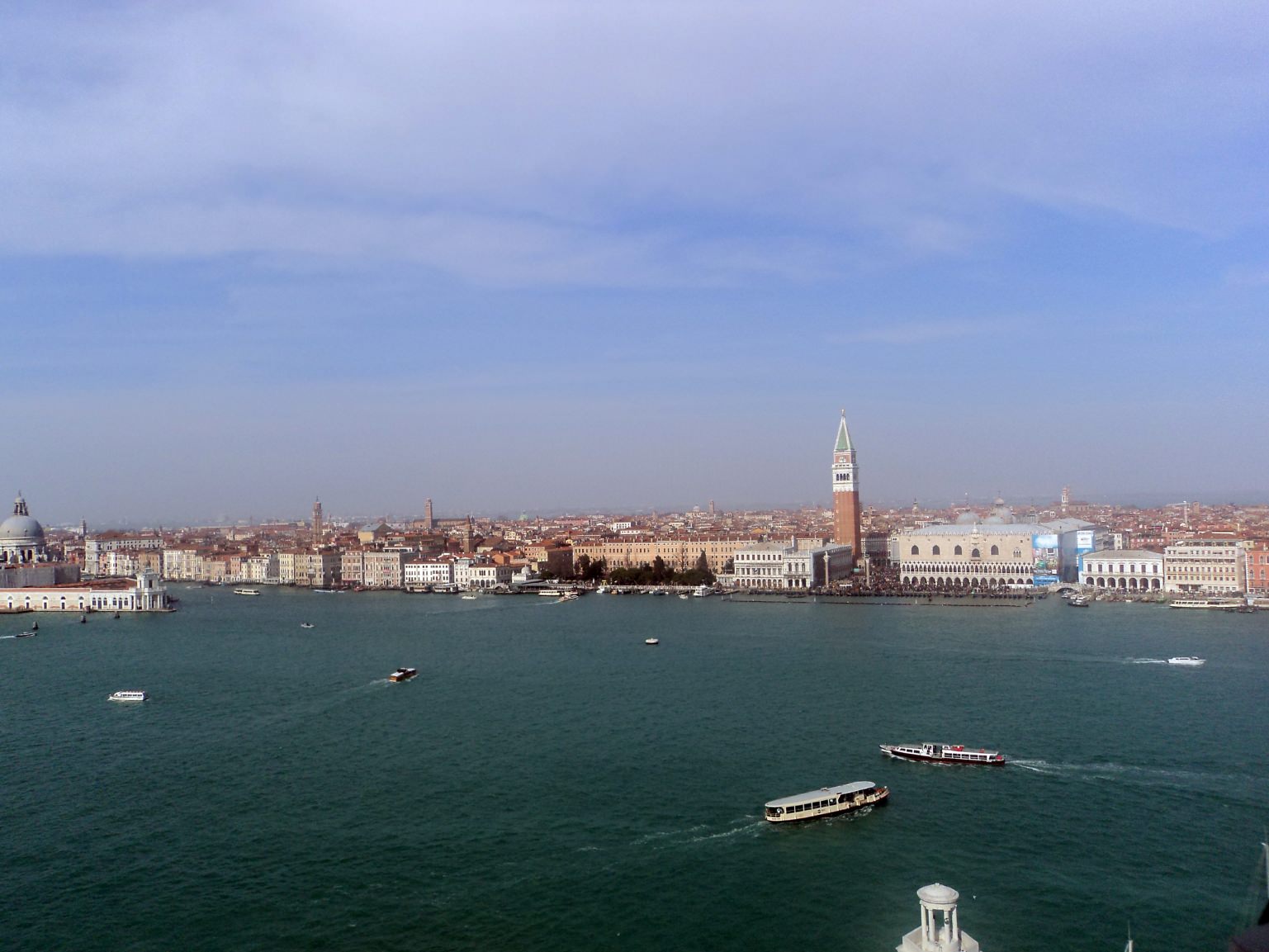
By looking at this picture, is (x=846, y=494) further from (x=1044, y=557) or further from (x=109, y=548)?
(x=109, y=548)

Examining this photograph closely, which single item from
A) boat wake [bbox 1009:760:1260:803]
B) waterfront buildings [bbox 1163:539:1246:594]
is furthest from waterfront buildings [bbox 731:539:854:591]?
boat wake [bbox 1009:760:1260:803]

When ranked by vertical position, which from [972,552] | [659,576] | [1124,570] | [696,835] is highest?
[972,552]

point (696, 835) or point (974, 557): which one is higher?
point (974, 557)

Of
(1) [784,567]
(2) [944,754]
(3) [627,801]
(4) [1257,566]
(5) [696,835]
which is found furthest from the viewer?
(1) [784,567]

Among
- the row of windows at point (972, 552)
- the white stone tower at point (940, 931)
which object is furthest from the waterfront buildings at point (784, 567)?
the white stone tower at point (940, 931)

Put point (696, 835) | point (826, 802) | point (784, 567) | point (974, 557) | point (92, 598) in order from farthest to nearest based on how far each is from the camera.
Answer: point (784, 567)
point (974, 557)
point (92, 598)
point (826, 802)
point (696, 835)

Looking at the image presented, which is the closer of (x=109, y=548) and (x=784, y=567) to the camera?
(x=784, y=567)

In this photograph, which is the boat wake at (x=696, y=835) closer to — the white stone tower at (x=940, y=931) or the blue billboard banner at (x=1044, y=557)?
the white stone tower at (x=940, y=931)

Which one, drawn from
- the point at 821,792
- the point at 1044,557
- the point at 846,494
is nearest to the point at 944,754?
the point at 821,792
